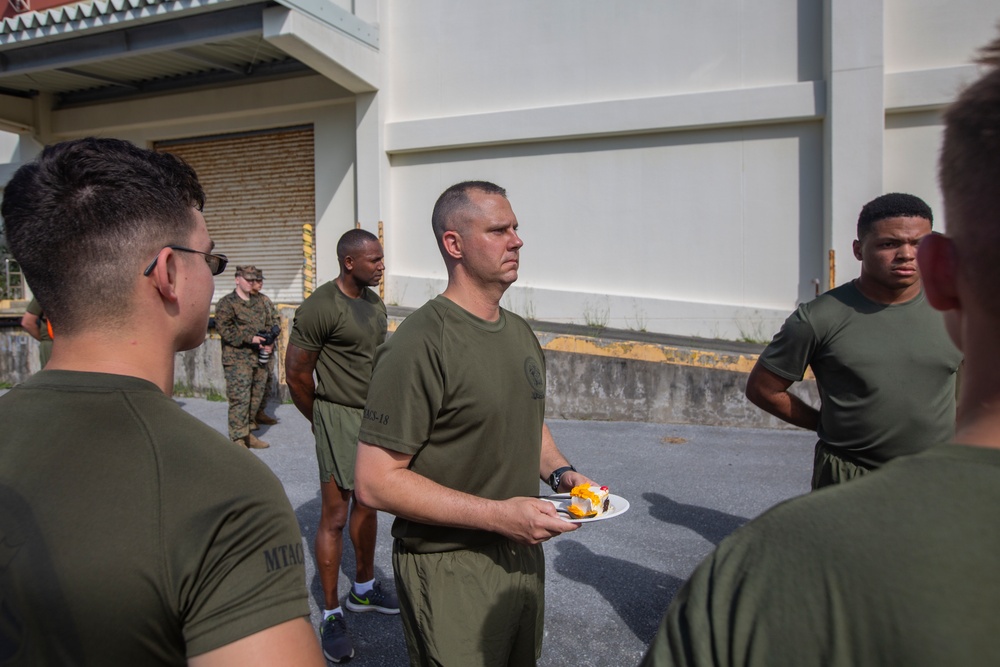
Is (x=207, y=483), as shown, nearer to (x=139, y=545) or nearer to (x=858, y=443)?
(x=139, y=545)

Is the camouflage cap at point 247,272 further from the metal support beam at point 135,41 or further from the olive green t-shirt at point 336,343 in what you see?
the metal support beam at point 135,41

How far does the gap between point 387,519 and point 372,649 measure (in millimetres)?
1922

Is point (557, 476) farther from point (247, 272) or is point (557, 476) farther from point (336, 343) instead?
point (247, 272)

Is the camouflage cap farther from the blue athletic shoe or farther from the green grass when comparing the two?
the blue athletic shoe

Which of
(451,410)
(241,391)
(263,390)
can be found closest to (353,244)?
(451,410)

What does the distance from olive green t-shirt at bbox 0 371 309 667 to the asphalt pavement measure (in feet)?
8.95

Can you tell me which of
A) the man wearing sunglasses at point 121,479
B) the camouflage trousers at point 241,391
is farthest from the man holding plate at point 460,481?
the camouflage trousers at point 241,391

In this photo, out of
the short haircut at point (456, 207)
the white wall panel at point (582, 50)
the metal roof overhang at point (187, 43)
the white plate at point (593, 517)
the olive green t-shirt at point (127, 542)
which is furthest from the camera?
the metal roof overhang at point (187, 43)

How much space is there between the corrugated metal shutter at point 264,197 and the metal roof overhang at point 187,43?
1254 mm

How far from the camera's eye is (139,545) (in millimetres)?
1179

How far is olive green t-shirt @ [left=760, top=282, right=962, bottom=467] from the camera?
3.06 m

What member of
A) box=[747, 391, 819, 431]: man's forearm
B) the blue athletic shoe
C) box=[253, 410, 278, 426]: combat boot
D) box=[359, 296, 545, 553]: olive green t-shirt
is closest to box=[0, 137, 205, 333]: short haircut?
box=[359, 296, 545, 553]: olive green t-shirt

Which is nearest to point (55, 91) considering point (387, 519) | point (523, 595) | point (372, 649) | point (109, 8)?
point (109, 8)

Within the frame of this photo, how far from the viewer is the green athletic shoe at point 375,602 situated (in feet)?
14.1
